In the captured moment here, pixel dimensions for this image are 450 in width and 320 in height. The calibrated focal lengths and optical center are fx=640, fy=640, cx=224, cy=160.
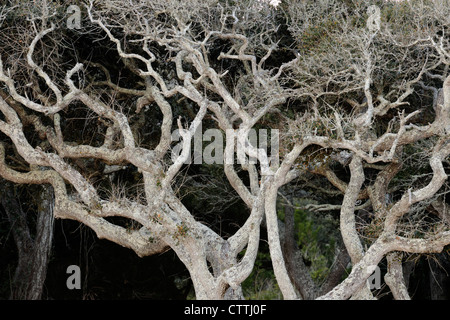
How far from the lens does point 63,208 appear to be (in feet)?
36.5

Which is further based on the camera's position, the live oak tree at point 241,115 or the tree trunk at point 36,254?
the tree trunk at point 36,254

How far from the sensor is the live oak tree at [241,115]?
9945 millimetres

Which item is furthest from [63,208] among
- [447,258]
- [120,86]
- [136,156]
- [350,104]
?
[447,258]

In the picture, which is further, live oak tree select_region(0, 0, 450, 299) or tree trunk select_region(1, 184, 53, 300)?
tree trunk select_region(1, 184, 53, 300)

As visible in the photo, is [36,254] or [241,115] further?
[36,254]

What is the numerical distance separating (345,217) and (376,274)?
9.18 feet

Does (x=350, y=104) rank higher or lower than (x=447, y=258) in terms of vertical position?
higher

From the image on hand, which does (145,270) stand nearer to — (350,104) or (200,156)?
(200,156)

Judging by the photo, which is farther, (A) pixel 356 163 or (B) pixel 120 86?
(B) pixel 120 86

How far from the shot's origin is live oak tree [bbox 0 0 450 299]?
9945 millimetres

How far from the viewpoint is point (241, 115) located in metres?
10.8

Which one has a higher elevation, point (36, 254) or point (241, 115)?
point (241, 115)
